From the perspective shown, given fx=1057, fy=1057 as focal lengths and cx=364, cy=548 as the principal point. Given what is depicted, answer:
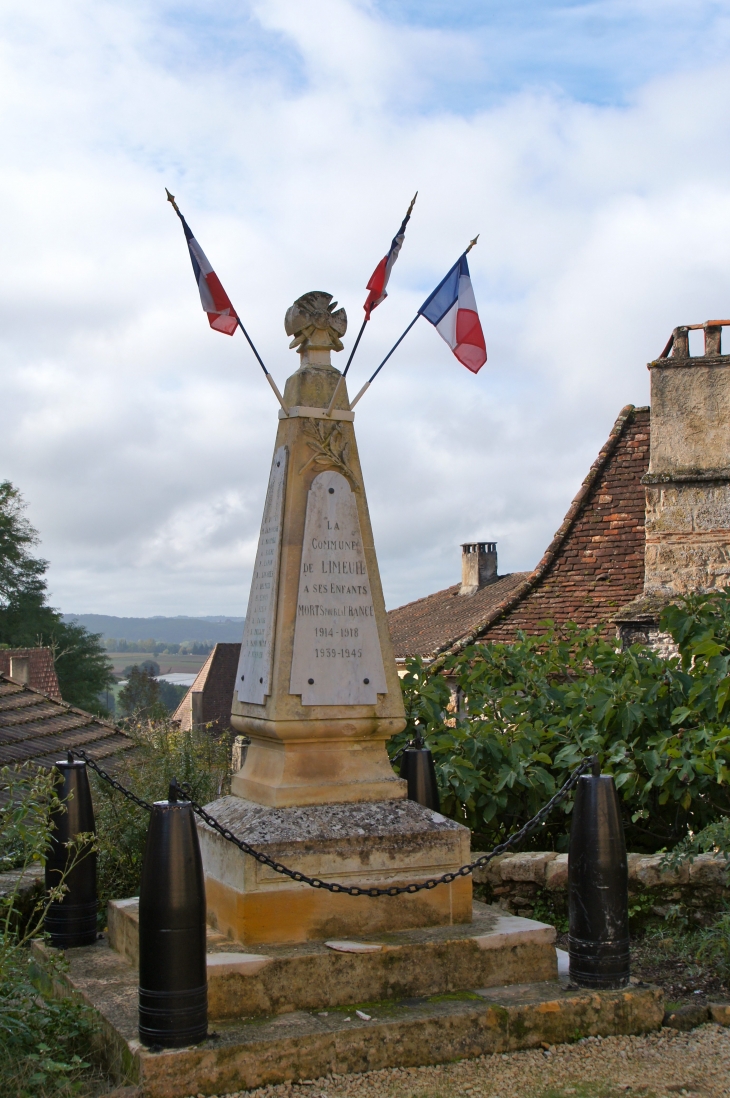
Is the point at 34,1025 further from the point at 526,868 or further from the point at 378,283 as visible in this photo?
the point at 378,283

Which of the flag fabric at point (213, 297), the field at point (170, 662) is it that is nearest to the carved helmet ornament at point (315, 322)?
the flag fabric at point (213, 297)

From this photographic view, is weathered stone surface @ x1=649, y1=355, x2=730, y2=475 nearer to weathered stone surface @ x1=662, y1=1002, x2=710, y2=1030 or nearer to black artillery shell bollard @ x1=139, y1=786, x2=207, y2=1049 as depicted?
weathered stone surface @ x1=662, y1=1002, x2=710, y2=1030

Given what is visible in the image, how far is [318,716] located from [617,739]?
217cm

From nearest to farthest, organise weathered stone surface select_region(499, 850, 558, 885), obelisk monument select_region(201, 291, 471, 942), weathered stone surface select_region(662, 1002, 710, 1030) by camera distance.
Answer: weathered stone surface select_region(662, 1002, 710, 1030)
obelisk monument select_region(201, 291, 471, 942)
weathered stone surface select_region(499, 850, 558, 885)

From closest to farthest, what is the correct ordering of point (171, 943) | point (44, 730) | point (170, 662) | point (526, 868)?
point (171, 943)
point (526, 868)
point (44, 730)
point (170, 662)

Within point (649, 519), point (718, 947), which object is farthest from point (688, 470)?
point (718, 947)

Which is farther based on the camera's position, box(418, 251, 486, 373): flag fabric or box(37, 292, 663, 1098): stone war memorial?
box(418, 251, 486, 373): flag fabric

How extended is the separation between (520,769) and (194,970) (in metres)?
2.92

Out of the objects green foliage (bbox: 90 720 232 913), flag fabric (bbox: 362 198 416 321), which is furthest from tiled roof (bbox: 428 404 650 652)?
flag fabric (bbox: 362 198 416 321)

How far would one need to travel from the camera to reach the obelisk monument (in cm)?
468

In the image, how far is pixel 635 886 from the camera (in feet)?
18.7

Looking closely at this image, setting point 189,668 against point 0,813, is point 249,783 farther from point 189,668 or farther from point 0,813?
point 189,668

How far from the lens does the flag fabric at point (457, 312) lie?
5.93m

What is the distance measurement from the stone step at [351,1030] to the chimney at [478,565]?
29427 mm
